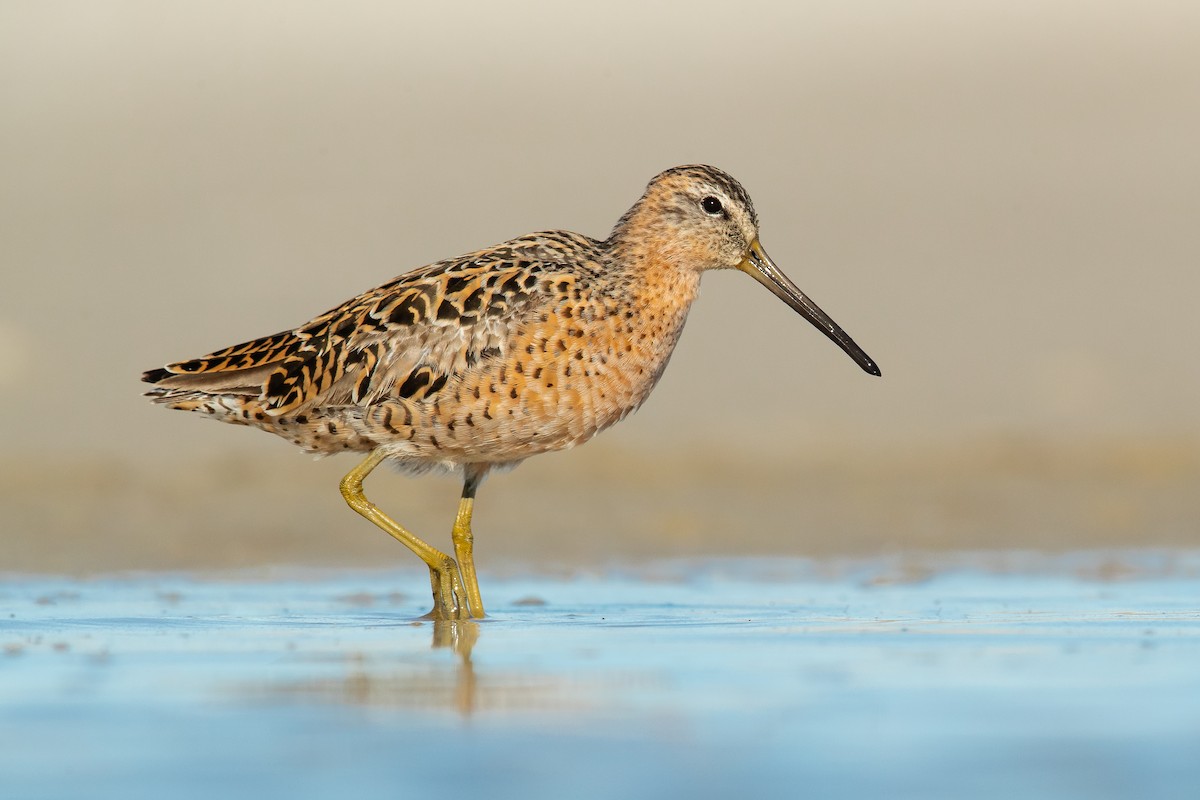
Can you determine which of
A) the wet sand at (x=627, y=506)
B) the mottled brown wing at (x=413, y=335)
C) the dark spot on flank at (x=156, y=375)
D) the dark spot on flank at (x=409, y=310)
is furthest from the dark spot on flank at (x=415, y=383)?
the wet sand at (x=627, y=506)

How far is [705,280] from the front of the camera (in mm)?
18344

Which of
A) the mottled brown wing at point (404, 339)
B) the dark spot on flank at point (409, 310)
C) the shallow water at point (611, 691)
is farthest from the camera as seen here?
the dark spot on flank at point (409, 310)

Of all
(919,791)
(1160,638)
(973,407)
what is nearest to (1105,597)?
(1160,638)

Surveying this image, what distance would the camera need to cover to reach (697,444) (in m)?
13.8

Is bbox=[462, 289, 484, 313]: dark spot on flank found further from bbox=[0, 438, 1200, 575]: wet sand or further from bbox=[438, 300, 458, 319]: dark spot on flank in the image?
bbox=[0, 438, 1200, 575]: wet sand

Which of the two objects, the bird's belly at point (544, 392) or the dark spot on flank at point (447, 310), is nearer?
the bird's belly at point (544, 392)

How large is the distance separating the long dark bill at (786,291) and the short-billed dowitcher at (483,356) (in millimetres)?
25

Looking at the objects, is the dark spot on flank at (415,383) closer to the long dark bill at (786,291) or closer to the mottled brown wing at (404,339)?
the mottled brown wing at (404,339)

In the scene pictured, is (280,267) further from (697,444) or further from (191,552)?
(191,552)

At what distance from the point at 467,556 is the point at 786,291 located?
1948mm

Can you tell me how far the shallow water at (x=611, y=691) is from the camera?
4922 mm

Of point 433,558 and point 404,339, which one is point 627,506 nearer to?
point 433,558

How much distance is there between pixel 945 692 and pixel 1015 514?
19.9 ft

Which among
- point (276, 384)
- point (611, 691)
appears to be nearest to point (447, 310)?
point (276, 384)
